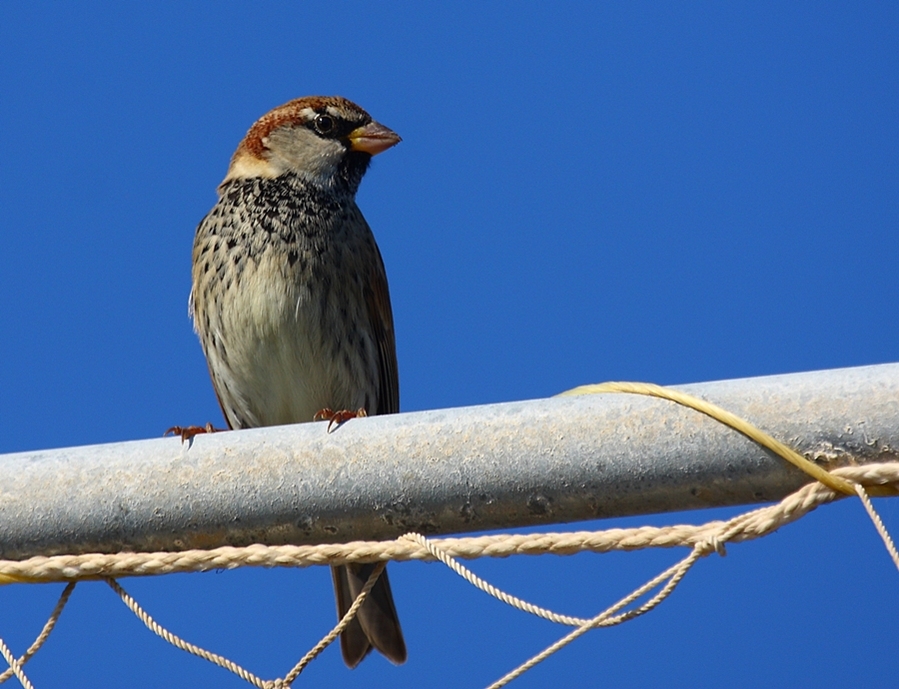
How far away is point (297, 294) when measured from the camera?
13.9ft

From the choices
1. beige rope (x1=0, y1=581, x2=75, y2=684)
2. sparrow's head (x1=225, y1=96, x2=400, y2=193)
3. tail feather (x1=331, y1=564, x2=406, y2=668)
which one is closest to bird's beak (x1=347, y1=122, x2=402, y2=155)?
sparrow's head (x1=225, y1=96, x2=400, y2=193)

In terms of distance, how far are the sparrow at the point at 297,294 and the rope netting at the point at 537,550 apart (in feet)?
5.20

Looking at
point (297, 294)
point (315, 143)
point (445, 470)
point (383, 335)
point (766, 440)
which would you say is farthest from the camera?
point (315, 143)

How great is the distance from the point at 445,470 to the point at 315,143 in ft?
9.45

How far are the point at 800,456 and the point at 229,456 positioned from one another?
3.37ft

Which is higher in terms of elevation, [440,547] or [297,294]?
[297,294]

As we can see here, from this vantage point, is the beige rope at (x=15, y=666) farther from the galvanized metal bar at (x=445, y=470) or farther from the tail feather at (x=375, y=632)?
the tail feather at (x=375, y=632)

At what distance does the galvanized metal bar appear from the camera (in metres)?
2.06

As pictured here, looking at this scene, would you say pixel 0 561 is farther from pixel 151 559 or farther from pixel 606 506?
pixel 606 506

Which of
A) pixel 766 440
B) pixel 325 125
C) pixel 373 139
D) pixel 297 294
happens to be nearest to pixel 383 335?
pixel 297 294

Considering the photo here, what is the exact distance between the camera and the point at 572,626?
231 centimetres

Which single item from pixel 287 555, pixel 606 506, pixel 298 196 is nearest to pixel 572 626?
pixel 606 506

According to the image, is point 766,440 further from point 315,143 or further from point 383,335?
point 315,143

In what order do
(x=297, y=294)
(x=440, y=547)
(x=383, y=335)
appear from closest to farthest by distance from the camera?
1. (x=440, y=547)
2. (x=297, y=294)
3. (x=383, y=335)
